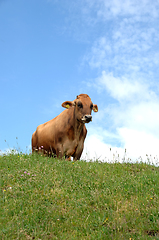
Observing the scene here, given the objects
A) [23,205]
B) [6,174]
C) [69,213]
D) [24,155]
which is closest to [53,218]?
[69,213]

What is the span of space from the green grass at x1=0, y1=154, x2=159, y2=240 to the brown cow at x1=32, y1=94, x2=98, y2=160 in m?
2.09

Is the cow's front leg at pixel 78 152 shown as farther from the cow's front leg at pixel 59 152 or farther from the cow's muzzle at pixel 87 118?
the cow's muzzle at pixel 87 118

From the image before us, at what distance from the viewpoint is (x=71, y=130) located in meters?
11.5

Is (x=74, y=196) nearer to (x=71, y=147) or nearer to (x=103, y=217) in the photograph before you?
(x=103, y=217)

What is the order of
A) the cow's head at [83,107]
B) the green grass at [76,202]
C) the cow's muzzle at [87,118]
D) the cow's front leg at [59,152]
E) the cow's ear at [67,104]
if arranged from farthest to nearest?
the cow's ear at [67,104] → the cow's front leg at [59,152] → the cow's head at [83,107] → the cow's muzzle at [87,118] → the green grass at [76,202]

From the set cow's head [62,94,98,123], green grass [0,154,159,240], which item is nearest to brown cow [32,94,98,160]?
cow's head [62,94,98,123]

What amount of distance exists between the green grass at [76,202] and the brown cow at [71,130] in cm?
209

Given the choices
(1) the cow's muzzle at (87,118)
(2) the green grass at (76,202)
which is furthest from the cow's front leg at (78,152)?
(2) the green grass at (76,202)

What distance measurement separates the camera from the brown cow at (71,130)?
11.2 meters

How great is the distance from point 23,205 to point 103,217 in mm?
2079

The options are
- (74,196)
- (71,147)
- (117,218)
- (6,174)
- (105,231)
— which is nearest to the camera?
(105,231)

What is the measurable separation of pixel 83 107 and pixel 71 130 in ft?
3.89

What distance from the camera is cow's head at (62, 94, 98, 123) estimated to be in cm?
1079

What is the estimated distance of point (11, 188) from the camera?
24.8ft
